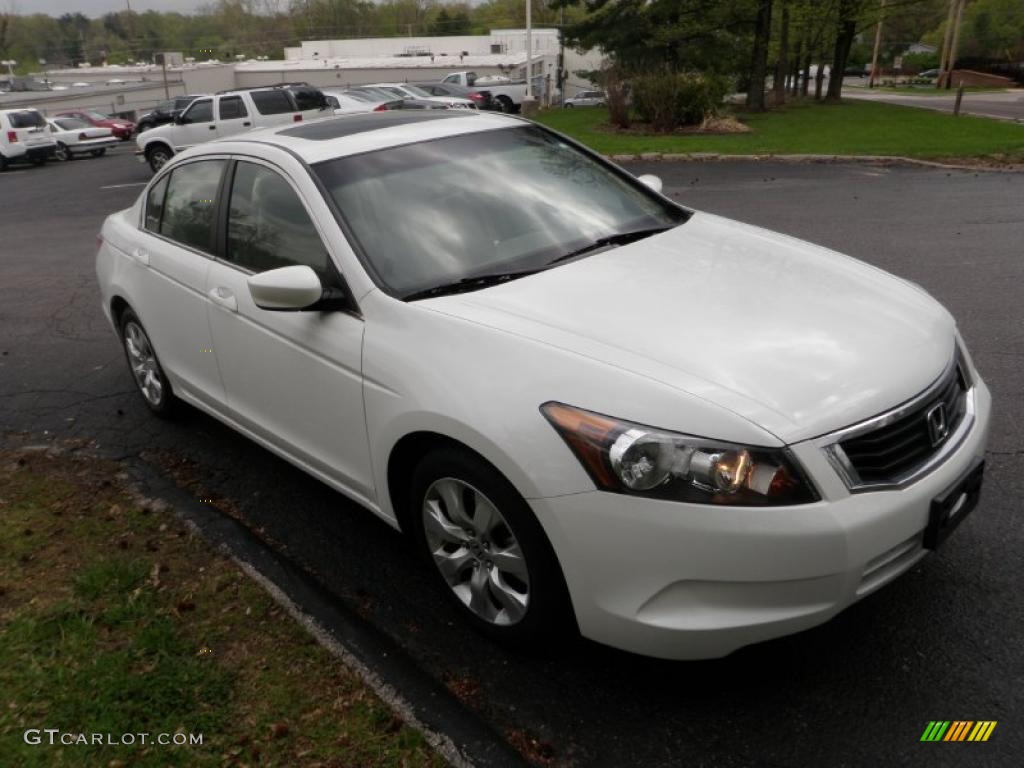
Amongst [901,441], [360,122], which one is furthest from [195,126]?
[901,441]

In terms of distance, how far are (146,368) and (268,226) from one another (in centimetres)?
185

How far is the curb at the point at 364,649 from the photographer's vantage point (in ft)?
8.27

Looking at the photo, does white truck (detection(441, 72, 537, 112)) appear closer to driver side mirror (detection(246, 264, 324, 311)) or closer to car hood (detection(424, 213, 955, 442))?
car hood (detection(424, 213, 955, 442))

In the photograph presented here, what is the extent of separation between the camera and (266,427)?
12.6ft

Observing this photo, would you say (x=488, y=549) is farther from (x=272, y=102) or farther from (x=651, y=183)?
(x=272, y=102)

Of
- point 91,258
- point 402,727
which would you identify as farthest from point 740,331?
point 91,258


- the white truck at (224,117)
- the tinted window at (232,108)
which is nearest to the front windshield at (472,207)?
the white truck at (224,117)

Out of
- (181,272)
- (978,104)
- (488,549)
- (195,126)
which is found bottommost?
(978,104)

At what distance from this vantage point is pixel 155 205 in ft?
15.8

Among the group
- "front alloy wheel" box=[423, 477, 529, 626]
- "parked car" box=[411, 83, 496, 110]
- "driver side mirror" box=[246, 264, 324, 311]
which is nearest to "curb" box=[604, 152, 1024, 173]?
"driver side mirror" box=[246, 264, 324, 311]

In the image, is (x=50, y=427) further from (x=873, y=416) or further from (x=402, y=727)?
(x=873, y=416)

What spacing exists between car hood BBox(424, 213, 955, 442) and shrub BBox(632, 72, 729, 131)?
20.0 m

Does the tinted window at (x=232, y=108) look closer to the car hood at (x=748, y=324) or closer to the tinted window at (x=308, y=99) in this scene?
the tinted window at (x=308, y=99)

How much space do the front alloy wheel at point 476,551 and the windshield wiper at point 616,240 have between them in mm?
1054
